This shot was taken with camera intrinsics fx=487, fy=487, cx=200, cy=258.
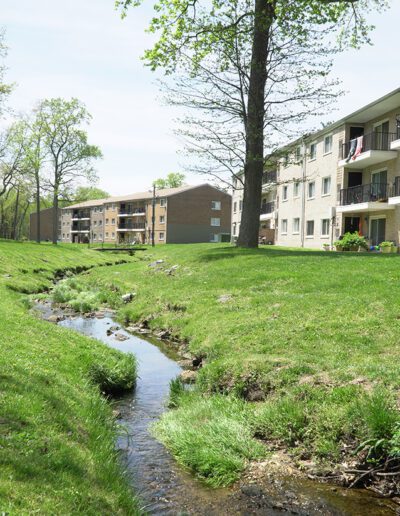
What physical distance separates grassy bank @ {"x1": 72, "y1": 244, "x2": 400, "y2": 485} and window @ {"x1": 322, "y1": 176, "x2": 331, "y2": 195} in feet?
71.4

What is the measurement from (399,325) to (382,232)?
23552 millimetres

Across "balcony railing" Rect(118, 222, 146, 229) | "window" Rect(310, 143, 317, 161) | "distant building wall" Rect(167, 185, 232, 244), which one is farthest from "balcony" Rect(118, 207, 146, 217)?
"window" Rect(310, 143, 317, 161)

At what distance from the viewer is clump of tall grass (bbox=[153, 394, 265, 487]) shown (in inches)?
219

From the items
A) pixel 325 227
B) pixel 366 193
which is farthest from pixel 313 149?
pixel 366 193

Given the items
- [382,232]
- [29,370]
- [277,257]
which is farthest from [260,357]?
[382,232]

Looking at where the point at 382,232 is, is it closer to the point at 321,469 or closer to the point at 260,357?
the point at 260,357

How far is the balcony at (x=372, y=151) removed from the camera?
2908cm

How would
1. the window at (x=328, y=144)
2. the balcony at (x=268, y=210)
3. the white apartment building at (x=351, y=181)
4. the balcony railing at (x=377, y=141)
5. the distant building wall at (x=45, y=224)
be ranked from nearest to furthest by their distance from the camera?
the white apartment building at (x=351, y=181)
the balcony railing at (x=377, y=141)
the window at (x=328, y=144)
the balcony at (x=268, y=210)
the distant building wall at (x=45, y=224)

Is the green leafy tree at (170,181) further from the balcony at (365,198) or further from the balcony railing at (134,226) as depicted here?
the balcony at (365,198)

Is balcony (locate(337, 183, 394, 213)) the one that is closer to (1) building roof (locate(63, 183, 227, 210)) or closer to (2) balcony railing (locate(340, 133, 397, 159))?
(2) balcony railing (locate(340, 133, 397, 159))

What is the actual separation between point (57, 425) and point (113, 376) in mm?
3186

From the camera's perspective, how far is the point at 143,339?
12508mm

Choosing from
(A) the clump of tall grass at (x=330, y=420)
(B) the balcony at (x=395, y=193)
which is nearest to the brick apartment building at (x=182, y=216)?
(B) the balcony at (x=395, y=193)

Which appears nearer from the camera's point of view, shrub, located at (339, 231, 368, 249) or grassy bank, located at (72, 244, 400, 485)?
grassy bank, located at (72, 244, 400, 485)
